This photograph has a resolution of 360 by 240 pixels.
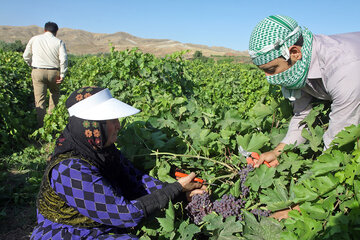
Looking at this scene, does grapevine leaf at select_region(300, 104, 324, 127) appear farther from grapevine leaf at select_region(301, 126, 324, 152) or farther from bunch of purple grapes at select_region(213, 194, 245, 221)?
bunch of purple grapes at select_region(213, 194, 245, 221)

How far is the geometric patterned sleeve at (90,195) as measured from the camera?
1.79 meters

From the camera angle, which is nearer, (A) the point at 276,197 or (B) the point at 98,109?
(A) the point at 276,197

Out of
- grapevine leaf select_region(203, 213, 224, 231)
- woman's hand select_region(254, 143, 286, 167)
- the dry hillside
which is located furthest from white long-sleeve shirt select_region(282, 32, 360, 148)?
the dry hillside

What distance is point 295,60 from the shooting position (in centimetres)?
194

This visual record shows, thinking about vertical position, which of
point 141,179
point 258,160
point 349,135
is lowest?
point 141,179

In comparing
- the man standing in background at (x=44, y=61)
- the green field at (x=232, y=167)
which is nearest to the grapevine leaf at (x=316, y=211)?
the green field at (x=232, y=167)

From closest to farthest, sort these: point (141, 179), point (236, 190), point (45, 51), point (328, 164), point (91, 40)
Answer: point (328, 164), point (236, 190), point (141, 179), point (45, 51), point (91, 40)

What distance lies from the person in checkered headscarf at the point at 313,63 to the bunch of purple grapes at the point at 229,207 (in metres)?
0.28

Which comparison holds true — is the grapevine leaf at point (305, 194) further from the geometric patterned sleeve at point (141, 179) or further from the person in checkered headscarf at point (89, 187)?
the geometric patterned sleeve at point (141, 179)

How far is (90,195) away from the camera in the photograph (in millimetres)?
1790

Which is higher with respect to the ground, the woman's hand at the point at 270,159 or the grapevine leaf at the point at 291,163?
the grapevine leaf at the point at 291,163

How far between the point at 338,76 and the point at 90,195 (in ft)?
5.28

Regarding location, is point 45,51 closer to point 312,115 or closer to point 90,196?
point 90,196

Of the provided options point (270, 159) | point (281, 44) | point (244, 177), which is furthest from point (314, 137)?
point (281, 44)
